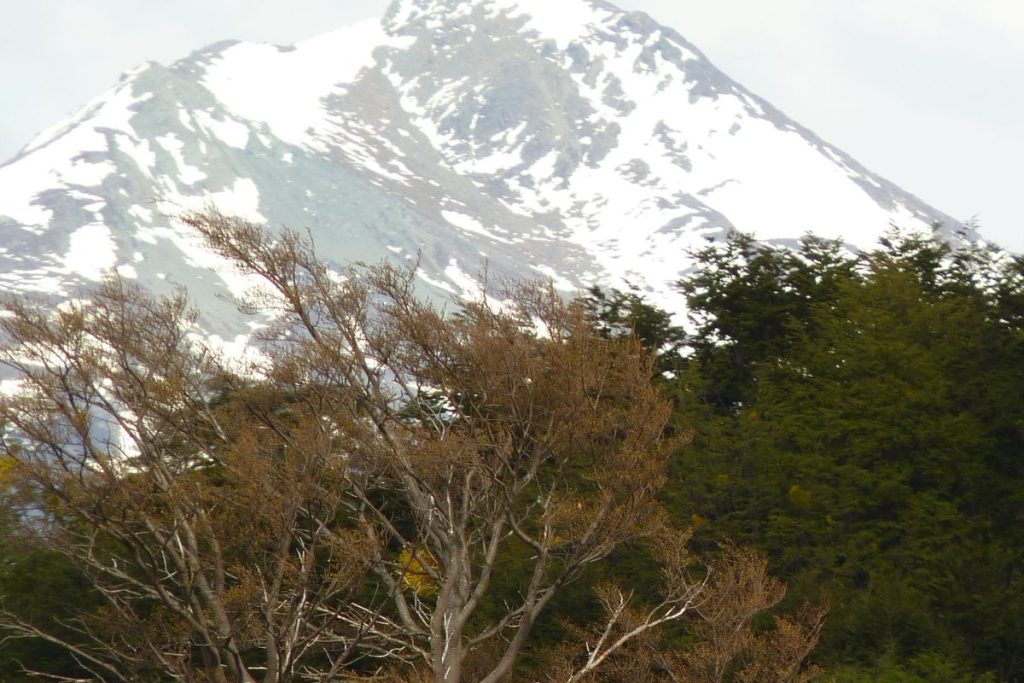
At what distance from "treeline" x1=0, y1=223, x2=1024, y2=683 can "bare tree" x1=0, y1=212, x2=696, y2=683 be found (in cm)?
9

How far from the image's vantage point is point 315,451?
79.1 ft

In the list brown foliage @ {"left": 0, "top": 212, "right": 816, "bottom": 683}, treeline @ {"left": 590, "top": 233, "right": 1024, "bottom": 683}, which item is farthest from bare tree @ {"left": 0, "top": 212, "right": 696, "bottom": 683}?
treeline @ {"left": 590, "top": 233, "right": 1024, "bottom": 683}

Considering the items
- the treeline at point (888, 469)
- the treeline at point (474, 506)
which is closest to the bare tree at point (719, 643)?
the treeline at point (474, 506)

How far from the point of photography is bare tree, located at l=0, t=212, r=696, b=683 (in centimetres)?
2456

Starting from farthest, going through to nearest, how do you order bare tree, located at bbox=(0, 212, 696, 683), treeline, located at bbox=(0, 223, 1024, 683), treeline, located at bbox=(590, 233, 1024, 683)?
treeline, located at bbox=(590, 233, 1024, 683) < treeline, located at bbox=(0, 223, 1024, 683) < bare tree, located at bbox=(0, 212, 696, 683)

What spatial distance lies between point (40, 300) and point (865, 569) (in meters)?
19.5

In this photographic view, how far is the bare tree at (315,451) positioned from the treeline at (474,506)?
0.09 metres

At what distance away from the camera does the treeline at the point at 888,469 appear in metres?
26.8

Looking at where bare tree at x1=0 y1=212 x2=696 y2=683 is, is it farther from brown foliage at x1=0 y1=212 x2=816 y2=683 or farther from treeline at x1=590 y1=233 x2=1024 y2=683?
treeline at x1=590 y1=233 x2=1024 y2=683

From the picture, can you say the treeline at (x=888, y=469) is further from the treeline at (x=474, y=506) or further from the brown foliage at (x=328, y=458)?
the brown foliage at (x=328, y=458)

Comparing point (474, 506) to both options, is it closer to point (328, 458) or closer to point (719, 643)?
point (328, 458)

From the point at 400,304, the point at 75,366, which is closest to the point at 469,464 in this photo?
the point at 400,304

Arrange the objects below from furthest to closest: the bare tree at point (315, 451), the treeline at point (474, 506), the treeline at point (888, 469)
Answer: the treeline at point (888, 469) < the treeline at point (474, 506) < the bare tree at point (315, 451)

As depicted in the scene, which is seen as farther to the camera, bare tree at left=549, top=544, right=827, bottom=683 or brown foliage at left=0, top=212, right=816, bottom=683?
bare tree at left=549, top=544, right=827, bottom=683
